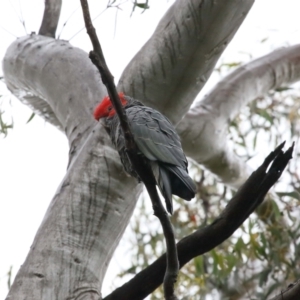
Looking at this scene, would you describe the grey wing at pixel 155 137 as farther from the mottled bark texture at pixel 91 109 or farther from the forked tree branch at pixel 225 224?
the mottled bark texture at pixel 91 109

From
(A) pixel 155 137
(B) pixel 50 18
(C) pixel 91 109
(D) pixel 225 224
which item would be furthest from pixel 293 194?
(D) pixel 225 224

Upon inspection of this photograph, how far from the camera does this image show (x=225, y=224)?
6.61 ft

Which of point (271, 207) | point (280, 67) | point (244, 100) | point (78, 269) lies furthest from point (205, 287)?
point (78, 269)

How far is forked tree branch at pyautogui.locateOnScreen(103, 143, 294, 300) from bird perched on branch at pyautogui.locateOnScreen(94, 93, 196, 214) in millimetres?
140

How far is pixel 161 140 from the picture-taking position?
2393 mm

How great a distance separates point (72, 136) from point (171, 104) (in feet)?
1.82

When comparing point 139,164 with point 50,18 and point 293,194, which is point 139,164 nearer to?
point 50,18

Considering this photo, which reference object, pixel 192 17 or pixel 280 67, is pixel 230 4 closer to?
pixel 192 17

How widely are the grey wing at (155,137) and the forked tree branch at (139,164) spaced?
23cm

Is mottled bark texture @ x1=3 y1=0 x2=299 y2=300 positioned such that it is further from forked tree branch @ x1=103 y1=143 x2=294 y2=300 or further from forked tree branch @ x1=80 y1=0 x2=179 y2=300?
forked tree branch @ x1=80 y1=0 x2=179 y2=300

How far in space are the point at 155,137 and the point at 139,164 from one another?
40 cm

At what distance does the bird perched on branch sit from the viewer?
2120 mm

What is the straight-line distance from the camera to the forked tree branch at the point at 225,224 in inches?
75.2

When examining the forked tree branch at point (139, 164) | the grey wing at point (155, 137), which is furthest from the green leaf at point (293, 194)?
the forked tree branch at point (139, 164)
